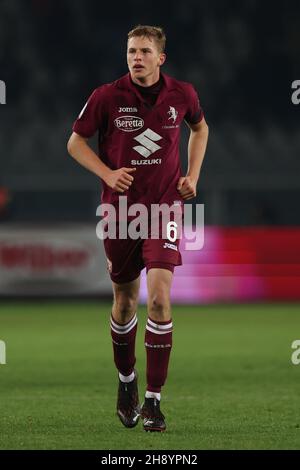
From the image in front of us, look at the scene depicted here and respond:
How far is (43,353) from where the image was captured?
1066cm

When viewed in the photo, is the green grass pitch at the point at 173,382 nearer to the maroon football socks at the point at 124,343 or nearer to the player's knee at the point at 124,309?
the maroon football socks at the point at 124,343

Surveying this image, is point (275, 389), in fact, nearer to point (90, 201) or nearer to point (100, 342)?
point (100, 342)

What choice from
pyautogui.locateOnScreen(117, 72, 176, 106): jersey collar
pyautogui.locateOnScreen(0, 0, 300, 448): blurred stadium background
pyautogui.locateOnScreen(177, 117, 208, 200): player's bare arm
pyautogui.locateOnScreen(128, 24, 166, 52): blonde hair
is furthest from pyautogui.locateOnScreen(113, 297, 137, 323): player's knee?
pyautogui.locateOnScreen(0, 0, 300, 448): blurred stadium background

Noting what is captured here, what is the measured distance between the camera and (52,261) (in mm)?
16484

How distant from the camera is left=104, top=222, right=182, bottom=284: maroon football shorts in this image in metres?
6.01

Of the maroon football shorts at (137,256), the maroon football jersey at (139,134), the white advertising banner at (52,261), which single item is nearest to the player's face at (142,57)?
the maroon football jersey at (139,134)

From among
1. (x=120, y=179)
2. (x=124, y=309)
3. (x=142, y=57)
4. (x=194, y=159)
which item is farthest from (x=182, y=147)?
(x=120, y=179)

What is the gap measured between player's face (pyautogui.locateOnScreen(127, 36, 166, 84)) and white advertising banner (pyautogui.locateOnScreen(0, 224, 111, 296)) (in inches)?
408

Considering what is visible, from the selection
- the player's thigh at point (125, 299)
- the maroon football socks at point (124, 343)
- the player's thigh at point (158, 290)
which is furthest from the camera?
the maroon football socks at point (124, 343)

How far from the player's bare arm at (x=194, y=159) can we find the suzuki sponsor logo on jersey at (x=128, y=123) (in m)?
0.39

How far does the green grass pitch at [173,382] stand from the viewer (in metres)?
5.63

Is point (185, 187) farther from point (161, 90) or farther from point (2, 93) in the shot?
point (2, 93)

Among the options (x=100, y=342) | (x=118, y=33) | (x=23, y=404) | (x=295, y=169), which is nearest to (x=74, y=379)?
(x=23, y=404)

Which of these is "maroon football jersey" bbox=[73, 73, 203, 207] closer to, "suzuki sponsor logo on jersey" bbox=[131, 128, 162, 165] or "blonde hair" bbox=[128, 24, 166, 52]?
"suzuki sponsor logo on jersey" bbox=[131, 128, 162, 165]
